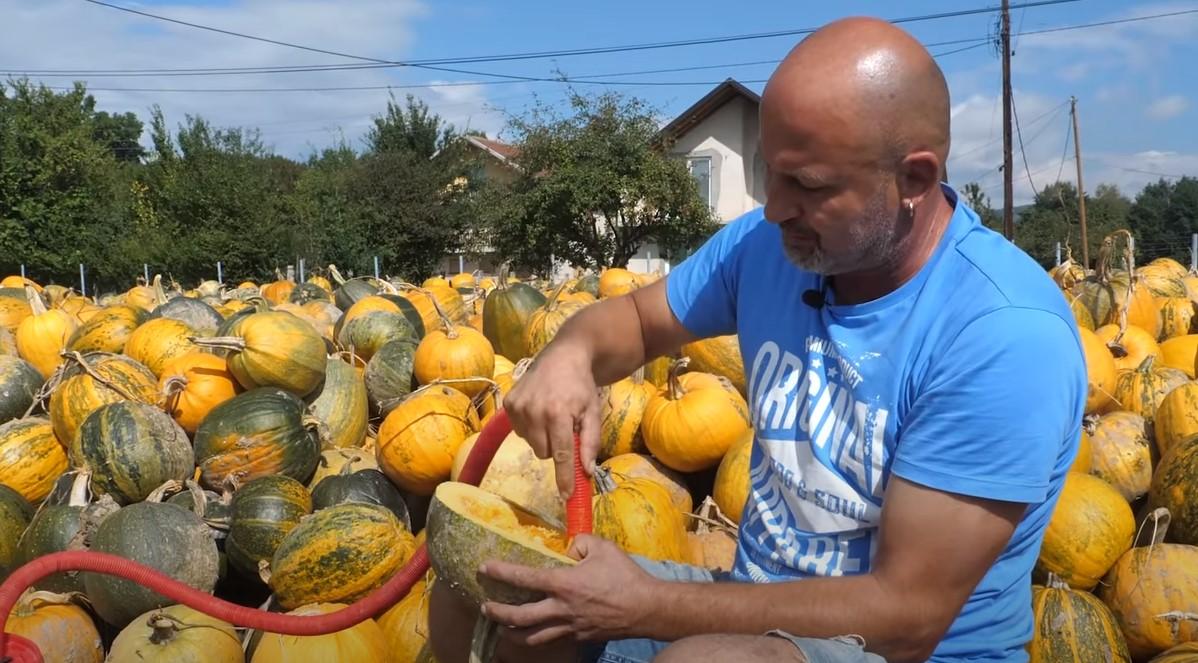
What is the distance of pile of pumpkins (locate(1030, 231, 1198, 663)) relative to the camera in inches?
104

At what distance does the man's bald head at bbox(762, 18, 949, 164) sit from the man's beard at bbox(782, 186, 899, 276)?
0.10 meters

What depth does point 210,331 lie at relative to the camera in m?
5.57

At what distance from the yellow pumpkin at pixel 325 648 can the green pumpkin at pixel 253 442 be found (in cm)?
119

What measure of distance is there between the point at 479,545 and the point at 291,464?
8.44 ft

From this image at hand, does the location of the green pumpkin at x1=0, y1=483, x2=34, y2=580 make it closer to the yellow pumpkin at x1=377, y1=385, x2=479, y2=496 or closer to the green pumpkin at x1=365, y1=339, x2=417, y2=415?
the yellow pumpkin at x1=377, y1=385, x2=479, y2=496

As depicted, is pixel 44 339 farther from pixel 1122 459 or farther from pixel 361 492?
pixel 1122 459

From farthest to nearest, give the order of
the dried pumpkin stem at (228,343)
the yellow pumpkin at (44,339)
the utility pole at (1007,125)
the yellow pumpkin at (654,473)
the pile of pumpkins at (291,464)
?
the utility pole at (1007,125) → the yellow pumpkin at (44,339) → the dried pumpkin stem at (228,343) → the yellow pumpkin at (654,473) → the pile of pumpkins at (291,464)

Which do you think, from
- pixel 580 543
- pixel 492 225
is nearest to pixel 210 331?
pixel 580 543

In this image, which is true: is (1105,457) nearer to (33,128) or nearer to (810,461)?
(810,461)

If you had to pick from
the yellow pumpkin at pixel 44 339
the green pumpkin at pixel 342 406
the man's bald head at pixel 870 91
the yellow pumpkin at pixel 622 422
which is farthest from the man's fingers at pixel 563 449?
the yellow pumpkin at pixel 44 339

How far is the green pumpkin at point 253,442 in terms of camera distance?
3877 mm

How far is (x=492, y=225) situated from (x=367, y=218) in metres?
7.01

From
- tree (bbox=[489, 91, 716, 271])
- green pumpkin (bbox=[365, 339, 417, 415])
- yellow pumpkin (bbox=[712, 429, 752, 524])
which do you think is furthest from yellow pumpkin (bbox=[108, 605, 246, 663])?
tree (bbox=[489, 91, 716, 271])

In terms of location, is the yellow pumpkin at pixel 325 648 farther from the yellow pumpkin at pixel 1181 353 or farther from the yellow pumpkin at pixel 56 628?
the yellow pumpkin at pixel 1181 353
